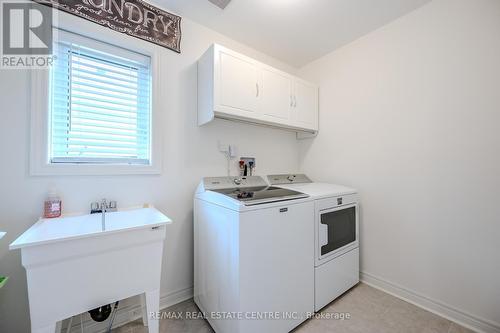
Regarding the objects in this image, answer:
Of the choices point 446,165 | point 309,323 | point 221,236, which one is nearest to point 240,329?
point 221,236

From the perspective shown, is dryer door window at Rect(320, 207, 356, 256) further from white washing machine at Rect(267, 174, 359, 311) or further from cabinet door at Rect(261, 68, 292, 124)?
cabinet door at Rect(261, 68, 292, 124)

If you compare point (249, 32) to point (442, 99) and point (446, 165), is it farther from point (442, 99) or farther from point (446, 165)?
point (446, 165)

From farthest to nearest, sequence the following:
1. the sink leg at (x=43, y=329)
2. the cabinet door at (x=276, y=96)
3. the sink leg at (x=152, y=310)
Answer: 1. the cabinet door at (x=276, y=96)
2. the sink leg at (x=152, y=310)
3. the sink leg at (x=43, y=329)

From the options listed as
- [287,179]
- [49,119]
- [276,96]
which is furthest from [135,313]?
[276,96]

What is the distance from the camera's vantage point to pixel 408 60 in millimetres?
1803

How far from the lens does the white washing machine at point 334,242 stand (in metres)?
1.62

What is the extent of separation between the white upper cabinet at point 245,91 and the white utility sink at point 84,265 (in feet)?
3.47

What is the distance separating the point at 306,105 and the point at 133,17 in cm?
186

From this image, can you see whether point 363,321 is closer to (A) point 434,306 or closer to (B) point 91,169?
(A) point 434,306

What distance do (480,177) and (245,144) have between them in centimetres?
196

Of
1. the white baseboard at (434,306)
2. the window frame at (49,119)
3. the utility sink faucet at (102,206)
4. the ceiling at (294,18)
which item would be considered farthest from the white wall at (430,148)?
the utility sink faucet at (102,206)

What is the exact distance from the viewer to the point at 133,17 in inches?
62.3

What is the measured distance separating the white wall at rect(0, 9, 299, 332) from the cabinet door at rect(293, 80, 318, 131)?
1.20 ft

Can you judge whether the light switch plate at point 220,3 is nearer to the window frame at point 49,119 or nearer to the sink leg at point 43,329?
the window frame at point 49,119
